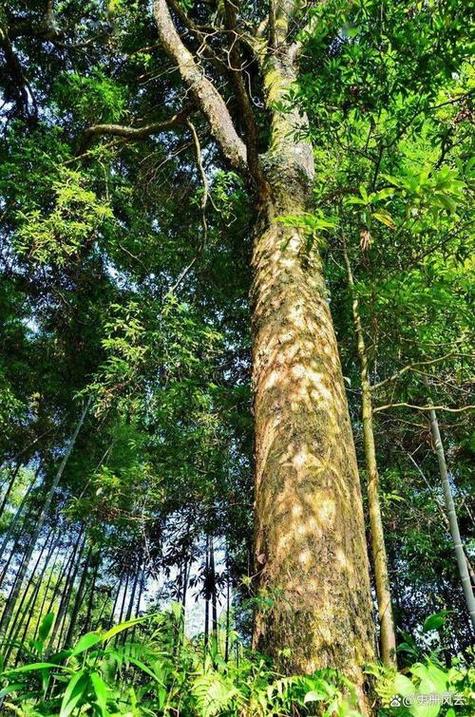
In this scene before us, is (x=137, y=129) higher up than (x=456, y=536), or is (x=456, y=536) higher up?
(x=137, y=129)

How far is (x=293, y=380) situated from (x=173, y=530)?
12.2ft

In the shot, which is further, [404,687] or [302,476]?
[302,476]

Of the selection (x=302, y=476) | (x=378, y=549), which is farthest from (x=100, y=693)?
(x=378, y=549)

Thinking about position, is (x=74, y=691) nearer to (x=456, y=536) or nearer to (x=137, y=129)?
(x=137, y=129)

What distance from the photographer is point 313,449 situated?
1.48m

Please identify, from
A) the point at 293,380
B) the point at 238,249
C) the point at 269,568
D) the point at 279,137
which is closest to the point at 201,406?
the point at 238,249

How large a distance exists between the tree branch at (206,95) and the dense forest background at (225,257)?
19mm

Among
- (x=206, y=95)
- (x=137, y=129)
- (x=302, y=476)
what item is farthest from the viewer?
(x=137, y=129)

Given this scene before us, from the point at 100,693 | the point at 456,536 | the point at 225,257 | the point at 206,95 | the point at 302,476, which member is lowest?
the point at 100,693

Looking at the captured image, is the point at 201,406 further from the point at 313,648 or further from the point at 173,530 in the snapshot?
the point at 313,648

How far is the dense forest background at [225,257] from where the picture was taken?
78.3 inches

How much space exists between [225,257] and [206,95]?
168 cm

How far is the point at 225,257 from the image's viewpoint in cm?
435

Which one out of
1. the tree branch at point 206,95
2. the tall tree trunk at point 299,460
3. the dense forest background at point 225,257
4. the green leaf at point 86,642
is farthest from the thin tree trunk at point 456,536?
the green leaf at point 86,642
